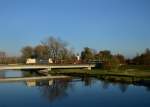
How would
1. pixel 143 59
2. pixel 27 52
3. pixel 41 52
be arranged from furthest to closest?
1. pixel 27 52
2. pixel 41 52
3. pixel 143 59

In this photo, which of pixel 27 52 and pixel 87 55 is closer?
pixel 87 55

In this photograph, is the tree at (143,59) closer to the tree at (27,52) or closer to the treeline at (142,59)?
the treeline at (142,59)

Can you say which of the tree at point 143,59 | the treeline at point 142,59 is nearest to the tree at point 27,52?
the treeline at point 142,59

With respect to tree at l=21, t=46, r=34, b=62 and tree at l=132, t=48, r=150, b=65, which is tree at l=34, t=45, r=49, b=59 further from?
tree at l=132, t=48, r=150, b=65

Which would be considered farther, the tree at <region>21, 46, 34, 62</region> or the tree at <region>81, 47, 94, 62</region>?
the tree at <region>21, 46, 34, 62</region>

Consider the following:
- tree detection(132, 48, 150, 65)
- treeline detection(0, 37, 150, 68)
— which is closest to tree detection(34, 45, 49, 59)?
treeline detection(0, 37, 150, 68)

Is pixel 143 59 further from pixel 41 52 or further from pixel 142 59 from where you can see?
pixel 41 52

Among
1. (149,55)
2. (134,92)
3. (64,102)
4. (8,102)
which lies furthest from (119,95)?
(149,55)

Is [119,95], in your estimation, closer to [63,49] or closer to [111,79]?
[111,79]

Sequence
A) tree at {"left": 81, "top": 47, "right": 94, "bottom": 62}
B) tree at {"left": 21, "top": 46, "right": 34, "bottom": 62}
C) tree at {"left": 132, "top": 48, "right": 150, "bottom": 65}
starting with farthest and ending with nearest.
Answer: tree at {"left": 21, "top": 46, "right": 34, "bottom": 62} → tree at {"left": 81, "top": 47, "right": 94, "bottom": 62} → tree at {"left": 132, "top": 48, "right": 150, "bottom": 65}

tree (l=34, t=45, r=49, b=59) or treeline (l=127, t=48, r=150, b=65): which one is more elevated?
tree (l=34, t=45, r=49, b=59)

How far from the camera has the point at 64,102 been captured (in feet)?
114

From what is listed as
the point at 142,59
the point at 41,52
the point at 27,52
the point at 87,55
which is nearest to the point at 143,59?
the point at 142,59

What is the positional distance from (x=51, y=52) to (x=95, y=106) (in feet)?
253
